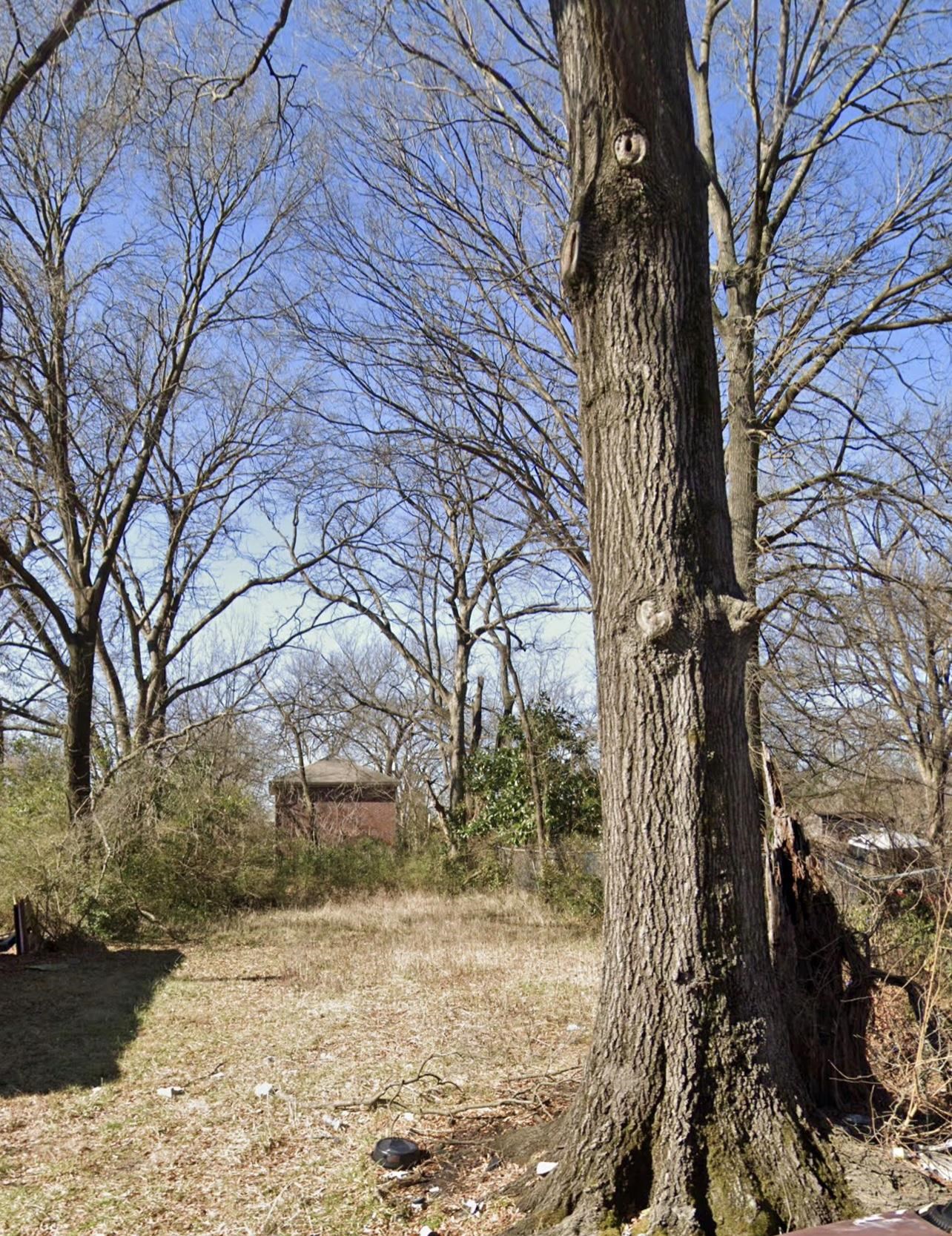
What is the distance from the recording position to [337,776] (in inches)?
1067

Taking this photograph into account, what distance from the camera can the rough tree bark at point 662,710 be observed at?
3.45m

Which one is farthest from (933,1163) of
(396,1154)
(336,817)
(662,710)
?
(336,817)

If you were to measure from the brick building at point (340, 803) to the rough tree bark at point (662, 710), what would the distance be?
1674cm

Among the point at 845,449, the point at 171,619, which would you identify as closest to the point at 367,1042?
the point at 845,449

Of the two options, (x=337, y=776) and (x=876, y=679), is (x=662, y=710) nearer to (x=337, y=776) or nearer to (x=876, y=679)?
(x=876, y=679)

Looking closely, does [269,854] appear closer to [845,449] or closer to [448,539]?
[448,539]

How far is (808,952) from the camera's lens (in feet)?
15.0

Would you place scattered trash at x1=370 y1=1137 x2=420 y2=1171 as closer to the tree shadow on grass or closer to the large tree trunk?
the tree shadow on grass

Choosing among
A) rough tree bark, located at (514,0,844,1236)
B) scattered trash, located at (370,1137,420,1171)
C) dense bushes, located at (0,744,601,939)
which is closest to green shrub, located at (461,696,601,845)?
dense bushes, located at (0,744,601,939)

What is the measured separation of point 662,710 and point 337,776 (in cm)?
2426

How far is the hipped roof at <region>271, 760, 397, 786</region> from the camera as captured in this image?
80.2 ft

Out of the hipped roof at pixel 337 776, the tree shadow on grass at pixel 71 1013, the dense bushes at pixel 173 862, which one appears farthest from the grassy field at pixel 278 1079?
the hipped roof at pixel 337 776

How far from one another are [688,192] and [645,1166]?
3658 mm

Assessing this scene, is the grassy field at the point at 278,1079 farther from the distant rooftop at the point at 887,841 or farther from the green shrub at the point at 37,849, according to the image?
the distant rooftop at the point at 887,841
